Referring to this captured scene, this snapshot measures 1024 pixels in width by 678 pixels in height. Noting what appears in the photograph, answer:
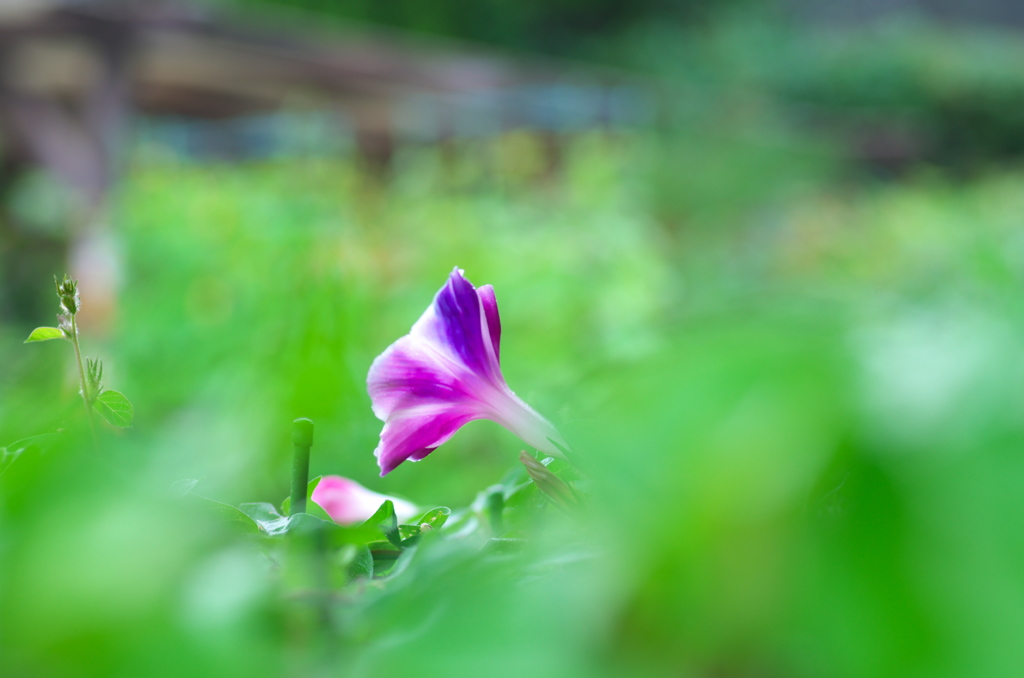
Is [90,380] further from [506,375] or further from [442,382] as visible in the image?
[506,375]

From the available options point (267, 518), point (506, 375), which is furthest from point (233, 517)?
point (506, 375)

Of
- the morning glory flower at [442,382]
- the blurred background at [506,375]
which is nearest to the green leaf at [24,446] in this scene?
the blurred background at [506,375]

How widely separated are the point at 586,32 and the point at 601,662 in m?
15.4

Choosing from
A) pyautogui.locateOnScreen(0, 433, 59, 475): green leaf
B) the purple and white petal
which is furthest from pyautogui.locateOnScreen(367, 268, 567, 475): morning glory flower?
pyautogui.locateOnScreen(0, 433, 59, 475): green leaf

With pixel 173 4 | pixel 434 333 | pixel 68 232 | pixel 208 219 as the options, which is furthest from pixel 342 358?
pixel 68 232

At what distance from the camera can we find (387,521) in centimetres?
26

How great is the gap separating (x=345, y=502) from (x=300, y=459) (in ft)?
0.27

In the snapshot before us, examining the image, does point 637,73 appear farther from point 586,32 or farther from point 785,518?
point 785,518

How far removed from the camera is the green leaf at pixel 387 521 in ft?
0.83

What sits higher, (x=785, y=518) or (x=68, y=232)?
(x=785, y=518)

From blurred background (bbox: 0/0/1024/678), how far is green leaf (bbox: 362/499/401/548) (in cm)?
5

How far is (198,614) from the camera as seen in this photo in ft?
0.42

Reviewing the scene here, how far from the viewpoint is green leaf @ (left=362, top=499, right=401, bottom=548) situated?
0.25 m

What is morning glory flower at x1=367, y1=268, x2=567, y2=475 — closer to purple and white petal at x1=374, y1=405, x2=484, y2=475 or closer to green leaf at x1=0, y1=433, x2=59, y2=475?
purple and white petal at x1=374, y1=405, x2=484, y2=475
